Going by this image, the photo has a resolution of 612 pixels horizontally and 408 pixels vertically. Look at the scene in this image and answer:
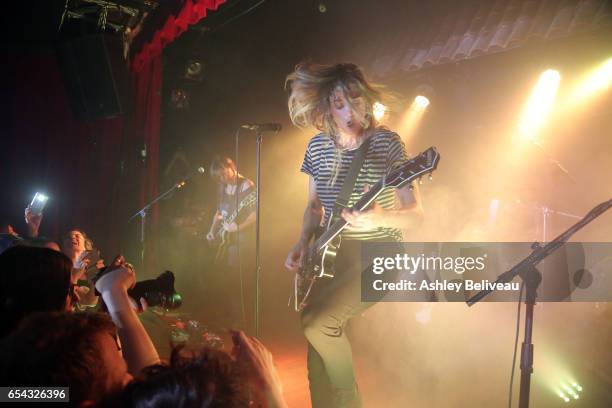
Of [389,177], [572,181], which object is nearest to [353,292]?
[389,177]

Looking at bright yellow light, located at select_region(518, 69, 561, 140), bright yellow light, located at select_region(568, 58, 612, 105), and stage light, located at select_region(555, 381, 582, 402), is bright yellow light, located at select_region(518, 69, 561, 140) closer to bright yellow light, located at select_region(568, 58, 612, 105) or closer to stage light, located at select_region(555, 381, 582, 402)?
bright yellow light, located at select_region(568, 58, 612, 105)

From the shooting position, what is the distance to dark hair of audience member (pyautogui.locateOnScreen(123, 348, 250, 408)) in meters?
1.08

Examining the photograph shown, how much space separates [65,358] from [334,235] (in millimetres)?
2027

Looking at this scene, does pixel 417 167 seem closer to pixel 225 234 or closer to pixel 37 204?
pixel 37 204

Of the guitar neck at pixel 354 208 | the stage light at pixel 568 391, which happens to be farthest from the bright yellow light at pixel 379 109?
the stage light at pixel 568 391

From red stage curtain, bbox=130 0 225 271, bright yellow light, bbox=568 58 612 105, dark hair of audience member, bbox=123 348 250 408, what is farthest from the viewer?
red stage curtain, bbox=130 0 225 271

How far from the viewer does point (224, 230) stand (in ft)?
24.9

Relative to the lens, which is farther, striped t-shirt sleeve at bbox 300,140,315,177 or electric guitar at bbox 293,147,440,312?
striped t-shirt sleeve at bbox 300,140,315,177

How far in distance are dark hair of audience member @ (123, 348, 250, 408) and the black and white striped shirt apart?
1957mm

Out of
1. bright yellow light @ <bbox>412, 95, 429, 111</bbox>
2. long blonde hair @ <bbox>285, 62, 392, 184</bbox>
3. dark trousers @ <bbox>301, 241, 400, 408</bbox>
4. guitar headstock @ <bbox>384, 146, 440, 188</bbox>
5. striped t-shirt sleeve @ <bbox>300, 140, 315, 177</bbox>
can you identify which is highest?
bright yellow light @ <bbox>412, 95, 429, 111</bbox>

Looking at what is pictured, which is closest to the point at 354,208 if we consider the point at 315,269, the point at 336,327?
the point at 315,269

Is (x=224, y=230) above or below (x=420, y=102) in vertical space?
below

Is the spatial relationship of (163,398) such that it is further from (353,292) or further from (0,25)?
(0,25)

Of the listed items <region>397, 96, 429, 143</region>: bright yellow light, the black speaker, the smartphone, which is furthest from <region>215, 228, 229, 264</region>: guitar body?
<region>397, 96, 429, 143</region>: bright yellow light
